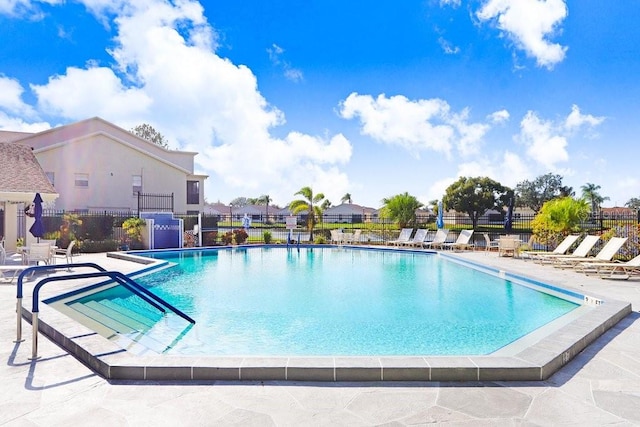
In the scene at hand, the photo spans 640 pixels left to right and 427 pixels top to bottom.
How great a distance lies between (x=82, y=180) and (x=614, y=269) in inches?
1032

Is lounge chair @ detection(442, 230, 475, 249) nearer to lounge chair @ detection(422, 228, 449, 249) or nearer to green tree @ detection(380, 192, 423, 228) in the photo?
lounge chair @ detection(422, 228, 449, 249)

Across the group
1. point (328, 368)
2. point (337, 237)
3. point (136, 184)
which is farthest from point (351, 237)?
point (328, 368)

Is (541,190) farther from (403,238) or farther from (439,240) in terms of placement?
(439,240)

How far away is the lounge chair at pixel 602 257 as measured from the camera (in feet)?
37.9

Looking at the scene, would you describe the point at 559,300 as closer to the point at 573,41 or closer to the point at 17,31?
the point at 573,41

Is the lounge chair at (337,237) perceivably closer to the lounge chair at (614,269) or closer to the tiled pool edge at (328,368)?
the lounge chair at (614,269)

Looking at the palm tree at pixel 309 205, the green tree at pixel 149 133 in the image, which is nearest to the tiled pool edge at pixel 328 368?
the palm tree at pixel 309 205

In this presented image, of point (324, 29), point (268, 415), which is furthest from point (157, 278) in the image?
point (324, 29)

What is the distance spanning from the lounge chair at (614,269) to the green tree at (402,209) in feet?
Answer: 50.4

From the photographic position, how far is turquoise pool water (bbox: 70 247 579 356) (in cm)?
618

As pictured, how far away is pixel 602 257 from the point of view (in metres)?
11.6

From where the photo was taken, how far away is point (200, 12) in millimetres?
15891

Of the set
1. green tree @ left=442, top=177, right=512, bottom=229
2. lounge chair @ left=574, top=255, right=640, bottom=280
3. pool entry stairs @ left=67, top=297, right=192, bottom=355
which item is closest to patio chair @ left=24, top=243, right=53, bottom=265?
pool entry stairs @ left=67, top=297, right=192, bottom=355

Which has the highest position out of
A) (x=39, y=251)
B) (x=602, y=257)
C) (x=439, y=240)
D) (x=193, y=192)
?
(x=193, y=192)
